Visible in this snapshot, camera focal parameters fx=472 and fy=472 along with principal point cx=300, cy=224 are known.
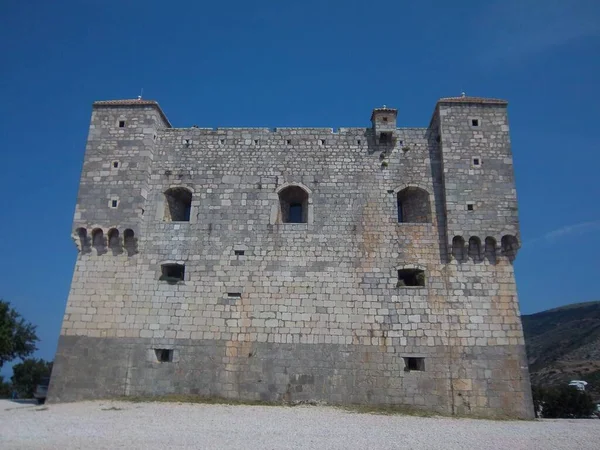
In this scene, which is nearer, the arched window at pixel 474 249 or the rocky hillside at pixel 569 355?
the arched window at pixel 474 249

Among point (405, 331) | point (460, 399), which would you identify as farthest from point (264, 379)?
point (460, 399)

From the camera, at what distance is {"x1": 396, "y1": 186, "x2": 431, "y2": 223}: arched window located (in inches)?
646

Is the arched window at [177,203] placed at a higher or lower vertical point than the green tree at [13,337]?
higher

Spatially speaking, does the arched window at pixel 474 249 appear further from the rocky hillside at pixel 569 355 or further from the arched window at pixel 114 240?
the rocky hillside at pixel 569 355

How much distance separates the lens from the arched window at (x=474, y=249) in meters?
15.5

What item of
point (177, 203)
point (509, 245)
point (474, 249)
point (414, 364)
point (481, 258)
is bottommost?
point (414, 364)

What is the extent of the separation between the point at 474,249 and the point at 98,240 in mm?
12697

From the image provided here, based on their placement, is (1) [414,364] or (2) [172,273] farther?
(2) [172,273]

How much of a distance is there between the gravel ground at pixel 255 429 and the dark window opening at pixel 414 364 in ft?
5.66

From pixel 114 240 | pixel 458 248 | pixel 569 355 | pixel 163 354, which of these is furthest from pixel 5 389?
pixel 569 355

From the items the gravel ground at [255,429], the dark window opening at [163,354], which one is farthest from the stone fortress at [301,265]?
the gravel ground at [255,429]

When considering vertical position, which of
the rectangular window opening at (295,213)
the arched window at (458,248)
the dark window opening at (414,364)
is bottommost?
the dark window opening at (414,364)

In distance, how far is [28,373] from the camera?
33.5 m

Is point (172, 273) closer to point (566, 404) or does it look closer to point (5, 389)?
point (566, 404)
